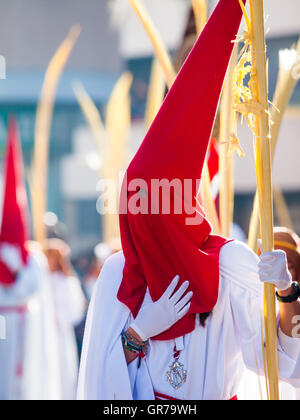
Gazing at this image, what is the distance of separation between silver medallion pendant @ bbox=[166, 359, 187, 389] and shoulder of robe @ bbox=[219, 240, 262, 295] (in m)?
0.28

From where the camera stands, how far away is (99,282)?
216cm

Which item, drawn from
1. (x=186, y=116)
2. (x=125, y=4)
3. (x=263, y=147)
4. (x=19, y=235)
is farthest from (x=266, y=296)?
(x=125, y=4)

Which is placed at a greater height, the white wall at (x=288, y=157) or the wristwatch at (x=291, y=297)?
the white wall at (x=288, y=157)

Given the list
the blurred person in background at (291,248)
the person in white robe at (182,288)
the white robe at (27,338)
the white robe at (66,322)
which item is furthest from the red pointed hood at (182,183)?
the white robe at (66,322)

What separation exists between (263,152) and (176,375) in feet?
Answer: 2.19

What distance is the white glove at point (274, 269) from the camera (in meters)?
1.88

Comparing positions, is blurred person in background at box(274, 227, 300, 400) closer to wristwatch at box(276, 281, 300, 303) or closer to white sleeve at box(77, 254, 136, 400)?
wristwatch at box(276, 281, 300, 303)

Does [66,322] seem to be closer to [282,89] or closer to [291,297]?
[282,89]

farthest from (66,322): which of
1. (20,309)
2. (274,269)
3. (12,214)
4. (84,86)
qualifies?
(84,86)

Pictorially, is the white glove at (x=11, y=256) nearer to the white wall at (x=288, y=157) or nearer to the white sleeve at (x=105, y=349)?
the white sleeve at (x=105, y=349)

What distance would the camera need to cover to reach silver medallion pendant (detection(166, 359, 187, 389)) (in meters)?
2.03

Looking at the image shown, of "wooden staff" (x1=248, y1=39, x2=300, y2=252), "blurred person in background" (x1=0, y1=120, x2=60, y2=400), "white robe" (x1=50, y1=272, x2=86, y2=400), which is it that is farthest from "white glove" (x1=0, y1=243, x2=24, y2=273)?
"wooden staff" (x1=248, y1=39, x2=300, y2=252)
